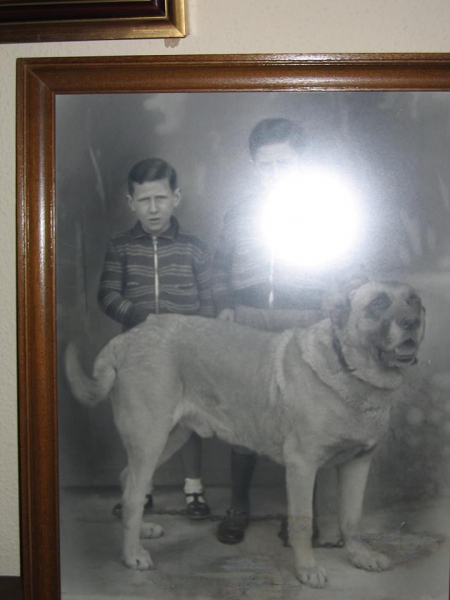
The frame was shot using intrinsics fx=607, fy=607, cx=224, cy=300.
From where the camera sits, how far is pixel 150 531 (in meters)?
1.43

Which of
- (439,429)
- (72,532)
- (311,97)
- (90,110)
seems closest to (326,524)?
(439,429)

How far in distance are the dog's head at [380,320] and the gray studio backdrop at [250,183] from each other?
0.04 metres

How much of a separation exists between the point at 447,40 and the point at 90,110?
0.85 meters

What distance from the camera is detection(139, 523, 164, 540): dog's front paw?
143cm

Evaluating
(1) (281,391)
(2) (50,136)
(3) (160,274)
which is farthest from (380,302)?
(2) (50,136)

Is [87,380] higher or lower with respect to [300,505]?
higher

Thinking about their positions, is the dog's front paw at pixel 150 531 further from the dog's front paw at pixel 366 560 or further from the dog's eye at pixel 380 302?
the dog's eye at pixel 380 302

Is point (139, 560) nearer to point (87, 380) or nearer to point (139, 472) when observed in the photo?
point (139, 472)

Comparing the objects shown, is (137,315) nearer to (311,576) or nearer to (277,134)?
(277,134)

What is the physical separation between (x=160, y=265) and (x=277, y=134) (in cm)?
41

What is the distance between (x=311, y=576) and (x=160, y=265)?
2.64 ft

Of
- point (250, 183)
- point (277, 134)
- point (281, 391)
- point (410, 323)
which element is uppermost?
point (277, 134)

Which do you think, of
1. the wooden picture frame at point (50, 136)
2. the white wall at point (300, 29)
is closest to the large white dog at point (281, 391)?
the wooden picture frame at point (50, 136)

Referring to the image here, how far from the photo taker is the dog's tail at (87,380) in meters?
1.44
